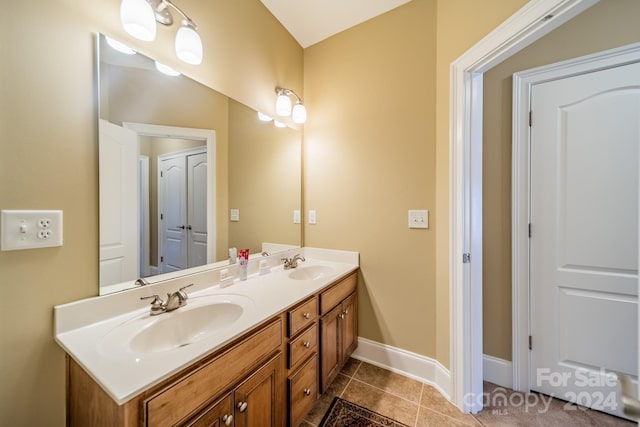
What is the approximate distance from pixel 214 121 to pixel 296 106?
0.76 meters

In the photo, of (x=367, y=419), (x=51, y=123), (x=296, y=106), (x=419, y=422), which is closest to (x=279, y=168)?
(x=296, y=106)

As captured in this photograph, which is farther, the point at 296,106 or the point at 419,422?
the point at 296,106

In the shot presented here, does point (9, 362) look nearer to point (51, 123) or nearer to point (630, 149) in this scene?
point (51, 123)

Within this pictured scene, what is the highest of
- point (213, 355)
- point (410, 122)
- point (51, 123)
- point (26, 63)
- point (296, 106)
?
point (296, 106)

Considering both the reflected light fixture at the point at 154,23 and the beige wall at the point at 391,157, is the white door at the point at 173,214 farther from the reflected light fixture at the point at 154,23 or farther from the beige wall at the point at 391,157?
the beige wall at the point at 391,157

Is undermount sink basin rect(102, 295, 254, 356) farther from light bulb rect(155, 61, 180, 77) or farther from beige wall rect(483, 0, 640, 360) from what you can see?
beige wall rect(483, 0, 640, 360)

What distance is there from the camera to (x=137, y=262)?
43.2 inches

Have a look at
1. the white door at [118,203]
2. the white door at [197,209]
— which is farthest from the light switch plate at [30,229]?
the white door at [197,209]

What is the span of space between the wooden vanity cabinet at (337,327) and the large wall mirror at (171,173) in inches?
24.6

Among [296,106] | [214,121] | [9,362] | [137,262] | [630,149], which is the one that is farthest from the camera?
[296,106]

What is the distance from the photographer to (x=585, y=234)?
55.2 inches

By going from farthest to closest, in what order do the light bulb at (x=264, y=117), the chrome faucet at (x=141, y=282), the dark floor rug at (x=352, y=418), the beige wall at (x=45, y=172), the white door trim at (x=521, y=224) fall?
1. the light bulb at (x=264, y=117)
2. the white door trim at (x=521, y=224)
3. the dark floor rug at (x=352, y=418)
4. the chrome faucet at (x=141, y=282)
5. the beige wall at (x=45, y=172)

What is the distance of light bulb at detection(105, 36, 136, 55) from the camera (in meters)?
0.95

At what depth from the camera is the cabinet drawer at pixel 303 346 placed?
1.14m
